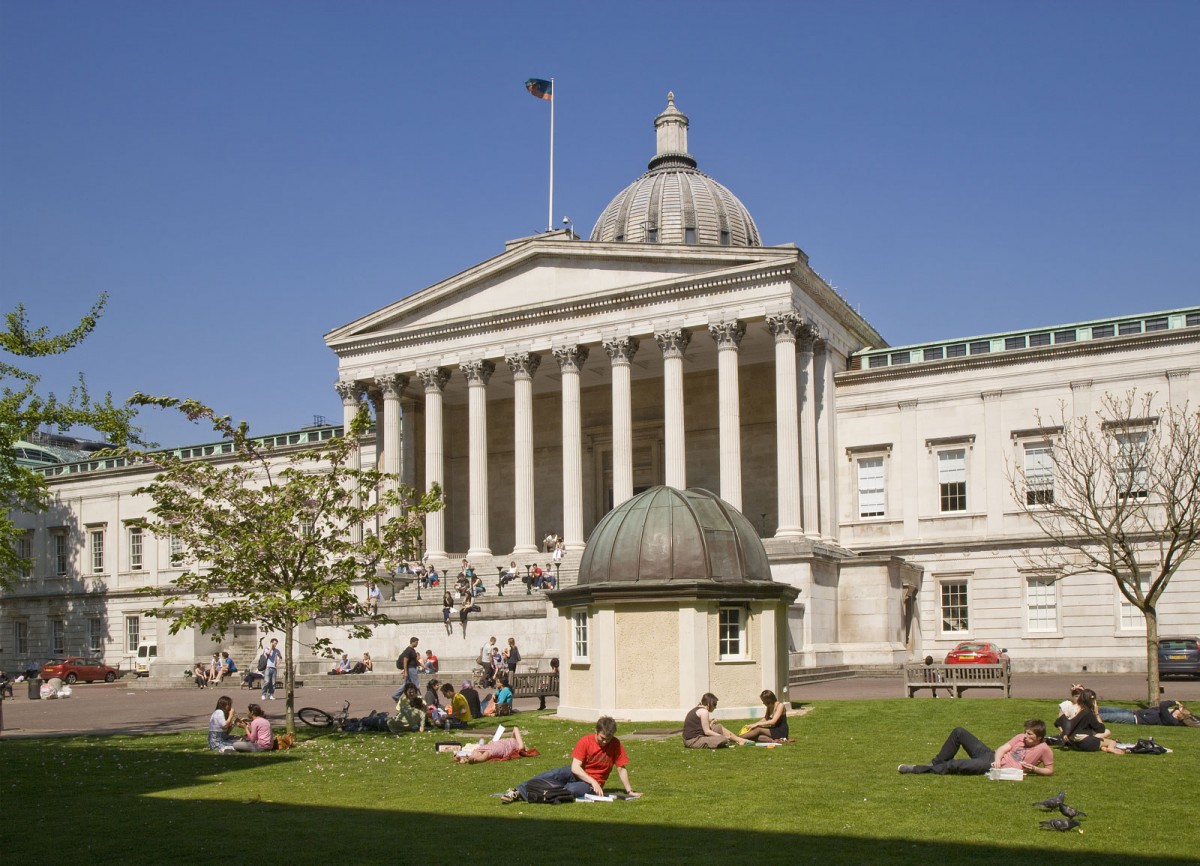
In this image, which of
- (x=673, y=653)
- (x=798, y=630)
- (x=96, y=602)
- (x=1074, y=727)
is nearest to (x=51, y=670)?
(x=96, y=602)

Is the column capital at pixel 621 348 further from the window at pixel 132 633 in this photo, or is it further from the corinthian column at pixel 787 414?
the window at pixel 132 633

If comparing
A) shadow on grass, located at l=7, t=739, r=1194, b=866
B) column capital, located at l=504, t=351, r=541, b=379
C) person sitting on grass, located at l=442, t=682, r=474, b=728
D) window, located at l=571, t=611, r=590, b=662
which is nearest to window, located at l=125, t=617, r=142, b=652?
column capital, located at l=504, t=351, r=541, b=379

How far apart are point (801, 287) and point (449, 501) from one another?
69.7 ft

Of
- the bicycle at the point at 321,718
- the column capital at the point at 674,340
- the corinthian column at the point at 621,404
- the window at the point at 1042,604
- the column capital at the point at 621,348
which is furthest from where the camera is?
the column capital at the point at 621,348

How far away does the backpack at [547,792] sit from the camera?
54.1ft

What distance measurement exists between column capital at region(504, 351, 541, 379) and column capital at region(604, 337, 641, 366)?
3725 mm

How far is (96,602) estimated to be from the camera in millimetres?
75500

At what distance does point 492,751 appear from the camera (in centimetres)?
2139

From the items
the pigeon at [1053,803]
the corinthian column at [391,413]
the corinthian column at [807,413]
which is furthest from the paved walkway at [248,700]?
the pigeon at [1053,803]

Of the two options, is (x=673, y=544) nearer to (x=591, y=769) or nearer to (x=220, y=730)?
(x=220, y=730)

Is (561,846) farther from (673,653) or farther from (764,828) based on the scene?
(673,653)

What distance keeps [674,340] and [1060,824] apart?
38947 mm

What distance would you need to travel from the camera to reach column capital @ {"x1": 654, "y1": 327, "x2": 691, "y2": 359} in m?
52.1

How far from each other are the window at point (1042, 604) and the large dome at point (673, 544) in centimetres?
2634
